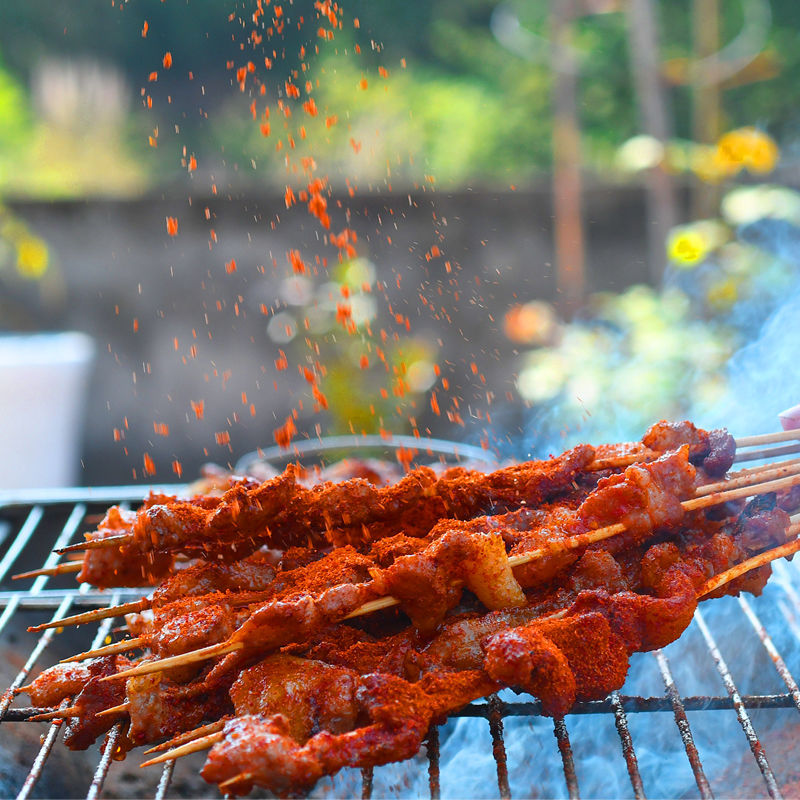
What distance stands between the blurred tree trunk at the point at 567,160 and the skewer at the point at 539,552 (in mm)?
5334

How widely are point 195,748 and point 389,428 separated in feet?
16.3

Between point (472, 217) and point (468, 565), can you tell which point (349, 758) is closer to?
point (468, 565)

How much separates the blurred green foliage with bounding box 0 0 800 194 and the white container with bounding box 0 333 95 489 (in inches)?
286

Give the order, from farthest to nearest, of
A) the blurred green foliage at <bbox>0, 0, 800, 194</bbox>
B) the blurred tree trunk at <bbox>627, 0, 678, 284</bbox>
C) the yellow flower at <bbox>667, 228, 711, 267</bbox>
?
the blurred green foliage at <bbox>0, 0, 800, 194</bbox> → the blurred tree trunk at <bbox>627, 0, 678, 284</bbox> → the yellow flower at <bbox>667, 228, 711, 267</bbox>

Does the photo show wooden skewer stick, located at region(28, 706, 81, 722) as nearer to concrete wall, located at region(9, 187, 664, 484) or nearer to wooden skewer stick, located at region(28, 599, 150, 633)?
wooden skewer stick, located at region(28, 599, 150, 633)

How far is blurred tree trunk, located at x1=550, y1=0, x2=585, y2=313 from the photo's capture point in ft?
23.0

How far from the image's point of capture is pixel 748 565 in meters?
2.10

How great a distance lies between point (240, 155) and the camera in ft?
49.0

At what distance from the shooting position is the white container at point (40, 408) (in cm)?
622

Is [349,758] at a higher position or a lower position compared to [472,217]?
lower

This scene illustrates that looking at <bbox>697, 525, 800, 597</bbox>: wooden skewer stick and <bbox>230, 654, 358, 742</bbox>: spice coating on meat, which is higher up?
<bbox>697, 525, 800, 597</bbox>: wooden skewer stick

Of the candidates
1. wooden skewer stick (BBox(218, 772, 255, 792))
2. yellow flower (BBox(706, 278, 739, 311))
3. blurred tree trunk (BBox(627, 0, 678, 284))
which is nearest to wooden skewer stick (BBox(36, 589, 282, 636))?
wooden skewer stick (BBox(218, 772, 255, 792))

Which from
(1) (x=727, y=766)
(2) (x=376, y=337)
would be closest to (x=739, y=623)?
(1) (x=727, y=766)

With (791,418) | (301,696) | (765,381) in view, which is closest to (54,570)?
(301,696)
